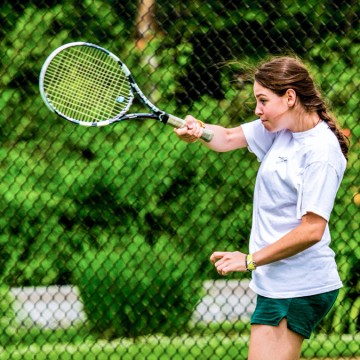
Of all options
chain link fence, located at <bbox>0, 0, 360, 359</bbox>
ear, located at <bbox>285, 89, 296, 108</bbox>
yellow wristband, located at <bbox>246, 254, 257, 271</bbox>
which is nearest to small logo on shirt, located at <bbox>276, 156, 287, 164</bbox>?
ear, located at <bbox>285, 89, 296, 108</bbox>

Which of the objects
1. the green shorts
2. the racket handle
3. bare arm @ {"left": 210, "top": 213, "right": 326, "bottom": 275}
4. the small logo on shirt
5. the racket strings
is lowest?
the green shorts

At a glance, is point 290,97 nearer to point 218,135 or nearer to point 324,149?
point 324,149

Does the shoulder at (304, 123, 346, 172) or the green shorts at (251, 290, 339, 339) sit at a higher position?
the shoulder at (304, 123, 346, 172)

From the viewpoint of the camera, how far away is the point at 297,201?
2883 millimetres

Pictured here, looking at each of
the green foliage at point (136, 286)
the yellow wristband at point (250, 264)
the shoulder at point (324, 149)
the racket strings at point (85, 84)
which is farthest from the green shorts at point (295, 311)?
the green foliage at point (136, 286)

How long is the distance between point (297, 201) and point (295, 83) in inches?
13.5

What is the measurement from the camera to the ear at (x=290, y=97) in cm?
293

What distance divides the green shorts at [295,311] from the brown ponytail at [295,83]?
1.43 feet

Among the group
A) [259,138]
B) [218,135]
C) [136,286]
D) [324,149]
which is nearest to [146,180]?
[136,286]

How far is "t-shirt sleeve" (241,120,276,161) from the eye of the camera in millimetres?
3129

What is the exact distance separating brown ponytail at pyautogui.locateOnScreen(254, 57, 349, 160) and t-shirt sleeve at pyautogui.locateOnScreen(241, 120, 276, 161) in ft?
0.66

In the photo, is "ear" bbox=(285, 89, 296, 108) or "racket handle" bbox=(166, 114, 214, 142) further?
"racket handle" bbox=(166, 114, 214, 142)

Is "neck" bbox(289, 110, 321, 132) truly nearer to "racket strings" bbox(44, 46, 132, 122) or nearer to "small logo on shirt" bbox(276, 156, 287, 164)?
"small logo on shirt" bbox(276, 156, 287, 164)

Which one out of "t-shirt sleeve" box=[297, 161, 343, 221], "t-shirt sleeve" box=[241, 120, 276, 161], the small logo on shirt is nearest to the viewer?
"t-shirt sleeve" box=[297, 161, 343, 221]
